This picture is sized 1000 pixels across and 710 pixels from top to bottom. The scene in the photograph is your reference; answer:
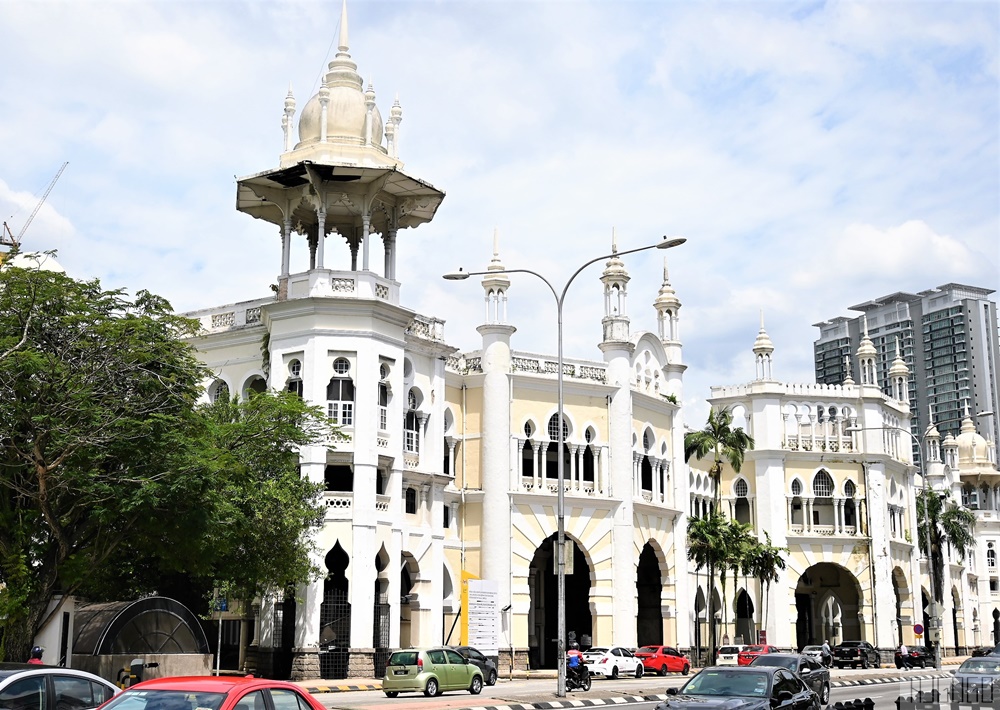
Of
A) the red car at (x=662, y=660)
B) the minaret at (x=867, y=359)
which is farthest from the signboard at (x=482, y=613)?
the minaret at (x=867, y=359)

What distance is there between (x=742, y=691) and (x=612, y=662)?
2697 cm

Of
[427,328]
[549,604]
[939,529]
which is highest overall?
[427,328]

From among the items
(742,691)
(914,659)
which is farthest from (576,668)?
(914,659)

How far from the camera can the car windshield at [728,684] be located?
61.9 feet

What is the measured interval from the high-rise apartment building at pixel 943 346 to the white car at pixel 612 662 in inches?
3955

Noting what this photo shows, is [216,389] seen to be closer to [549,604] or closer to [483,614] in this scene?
[483,614]

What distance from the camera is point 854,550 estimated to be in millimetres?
66750

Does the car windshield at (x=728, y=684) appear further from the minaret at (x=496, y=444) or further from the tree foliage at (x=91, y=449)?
the minaret at (x=496, y=444)

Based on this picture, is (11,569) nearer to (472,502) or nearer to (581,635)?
(472,502)

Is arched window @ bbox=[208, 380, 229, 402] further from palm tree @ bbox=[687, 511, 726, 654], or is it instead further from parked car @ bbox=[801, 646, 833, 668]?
parked car @ bbox=[801, 646, 833, 668]

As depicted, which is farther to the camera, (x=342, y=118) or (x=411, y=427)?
(x=411, y=427)

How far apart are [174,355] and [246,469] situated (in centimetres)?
563

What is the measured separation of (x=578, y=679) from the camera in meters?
35.8

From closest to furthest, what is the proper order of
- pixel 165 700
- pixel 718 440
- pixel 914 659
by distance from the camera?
pixel 165 700
pixel 914 659
pixel 718 440
